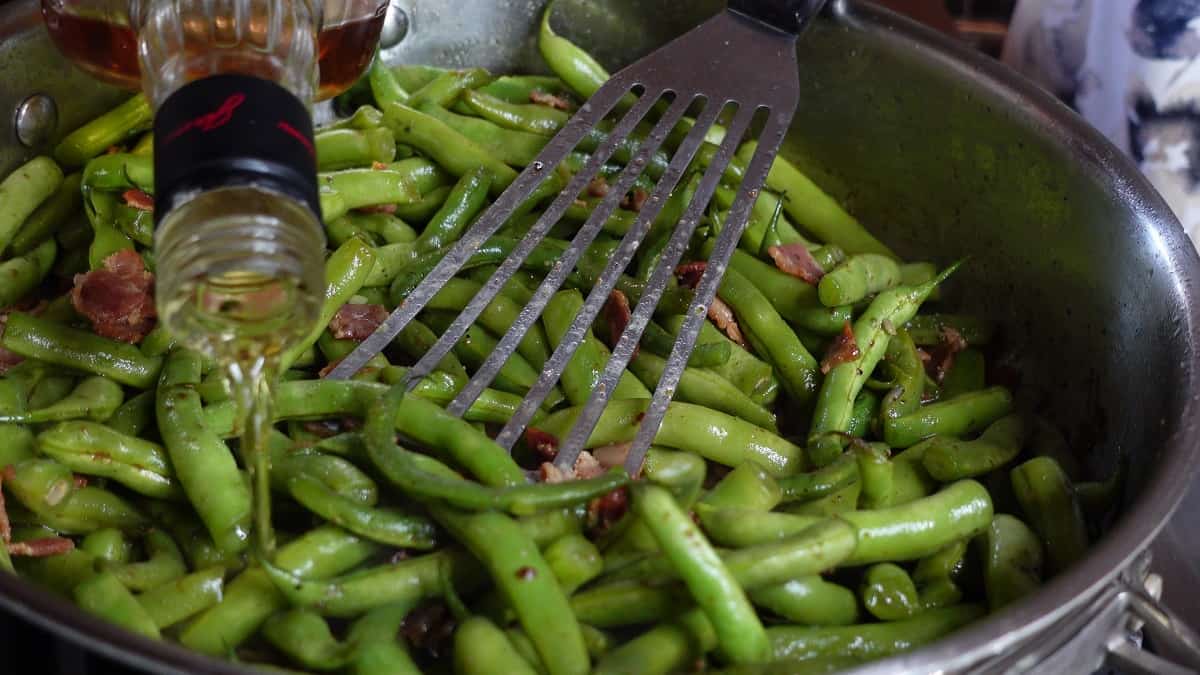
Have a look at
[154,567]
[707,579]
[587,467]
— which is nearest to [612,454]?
[587,467]

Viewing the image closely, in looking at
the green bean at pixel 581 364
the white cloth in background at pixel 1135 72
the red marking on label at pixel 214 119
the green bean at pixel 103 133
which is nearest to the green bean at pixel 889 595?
the green bean at pixel 581 364

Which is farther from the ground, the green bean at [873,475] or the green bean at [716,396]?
the green bean at [873,475]

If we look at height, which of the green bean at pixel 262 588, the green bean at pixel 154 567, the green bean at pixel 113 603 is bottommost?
the green bean at pixel 154 567

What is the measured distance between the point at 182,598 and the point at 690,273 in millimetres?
983

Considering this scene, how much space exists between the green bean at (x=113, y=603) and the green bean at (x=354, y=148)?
933 millimetres

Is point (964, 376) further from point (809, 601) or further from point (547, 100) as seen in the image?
point (547, 100)

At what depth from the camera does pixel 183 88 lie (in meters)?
1.32

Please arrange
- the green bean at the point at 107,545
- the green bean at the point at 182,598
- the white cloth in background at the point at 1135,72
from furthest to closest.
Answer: the white cloth in background at the point at 1135,72, the green bean at the point at 107,545, the green bean at the point at 182,598

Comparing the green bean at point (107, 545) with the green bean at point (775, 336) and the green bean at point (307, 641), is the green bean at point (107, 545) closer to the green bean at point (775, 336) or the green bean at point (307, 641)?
the green bean at point (307, 641)

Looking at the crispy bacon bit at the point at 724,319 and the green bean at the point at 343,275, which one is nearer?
the green bean at the point at 343,275

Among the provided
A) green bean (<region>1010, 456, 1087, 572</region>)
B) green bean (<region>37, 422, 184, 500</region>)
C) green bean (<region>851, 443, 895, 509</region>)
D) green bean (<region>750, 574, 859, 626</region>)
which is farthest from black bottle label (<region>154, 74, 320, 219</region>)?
green bean (<region>1010, 456, 1087, 572</region>)

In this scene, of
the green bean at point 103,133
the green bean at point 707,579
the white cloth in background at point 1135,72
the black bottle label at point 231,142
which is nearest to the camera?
the black bottle label at point 231,142

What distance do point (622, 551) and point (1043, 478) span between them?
25.4 inches

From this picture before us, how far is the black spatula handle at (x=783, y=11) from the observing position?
2.22 metres
